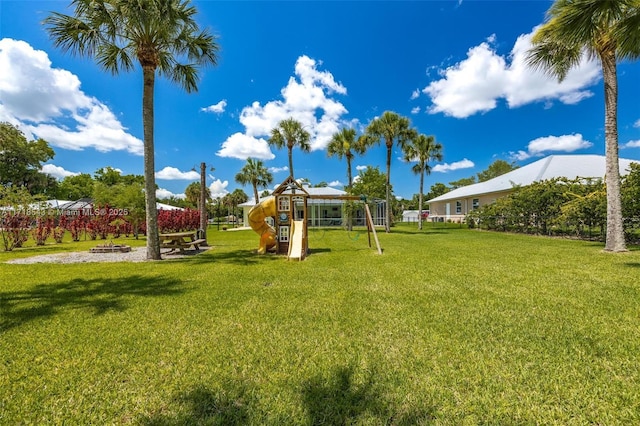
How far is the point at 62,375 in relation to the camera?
256 cm

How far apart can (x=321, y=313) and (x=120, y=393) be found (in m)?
2.36

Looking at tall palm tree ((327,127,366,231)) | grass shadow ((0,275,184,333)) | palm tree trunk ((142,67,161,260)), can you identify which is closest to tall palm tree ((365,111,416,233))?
tall palm tree ((327,127,366,231))

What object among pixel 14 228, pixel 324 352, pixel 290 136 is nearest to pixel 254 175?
pixel 290 136

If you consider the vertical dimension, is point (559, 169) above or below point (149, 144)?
above

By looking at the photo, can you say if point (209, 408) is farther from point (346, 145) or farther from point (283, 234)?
point (346, 145)

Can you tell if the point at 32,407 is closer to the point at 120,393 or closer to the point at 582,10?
the point at 120,393

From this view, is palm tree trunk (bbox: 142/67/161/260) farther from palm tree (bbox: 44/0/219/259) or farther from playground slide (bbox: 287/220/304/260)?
playground slide (bbox: 287/220/304/260)

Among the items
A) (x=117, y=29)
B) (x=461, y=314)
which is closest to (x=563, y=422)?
(x=461, y=314)

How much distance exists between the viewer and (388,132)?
2152 centimetres

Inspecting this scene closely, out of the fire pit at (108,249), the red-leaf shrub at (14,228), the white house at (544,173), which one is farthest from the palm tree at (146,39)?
the white house at (544,173)

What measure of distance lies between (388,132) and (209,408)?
21.6 meters

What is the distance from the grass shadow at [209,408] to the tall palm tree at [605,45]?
10201 millimetres

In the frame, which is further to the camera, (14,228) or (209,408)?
(14,228)

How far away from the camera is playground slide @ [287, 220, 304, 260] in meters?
9.05
